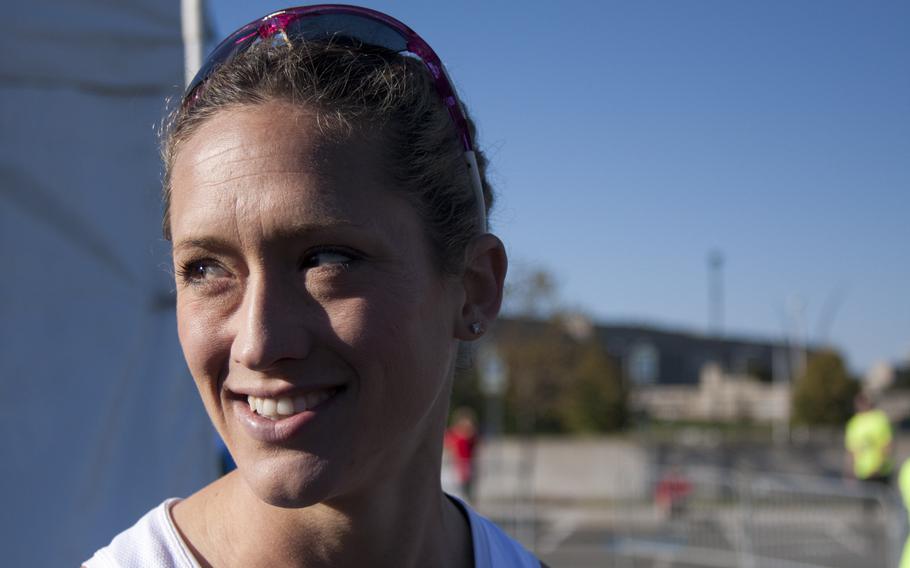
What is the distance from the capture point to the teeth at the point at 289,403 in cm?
130

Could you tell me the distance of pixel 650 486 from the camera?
15.3 meters

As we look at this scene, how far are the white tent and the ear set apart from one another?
75 centimetres

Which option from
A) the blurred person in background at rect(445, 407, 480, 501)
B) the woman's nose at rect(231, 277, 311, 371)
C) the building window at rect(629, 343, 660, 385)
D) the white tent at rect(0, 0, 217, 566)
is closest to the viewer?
the woman's nose at rect(231, 277, 311, 371)

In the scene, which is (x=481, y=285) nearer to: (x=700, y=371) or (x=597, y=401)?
(x=597, y=401)

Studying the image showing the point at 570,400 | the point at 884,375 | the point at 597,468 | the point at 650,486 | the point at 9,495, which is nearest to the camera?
the point at 9,495

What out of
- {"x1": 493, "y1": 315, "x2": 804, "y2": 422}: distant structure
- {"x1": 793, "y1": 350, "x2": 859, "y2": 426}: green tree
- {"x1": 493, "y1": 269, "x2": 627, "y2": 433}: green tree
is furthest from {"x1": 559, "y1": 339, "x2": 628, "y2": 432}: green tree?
{"x1": 793, "y1": 350, "x2": 859, "y2": 426}: green tree

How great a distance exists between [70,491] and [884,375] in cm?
5112

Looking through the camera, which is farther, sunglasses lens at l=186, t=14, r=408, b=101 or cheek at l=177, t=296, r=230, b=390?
sunglasses lens at l=186, t=14, r=408, b=101

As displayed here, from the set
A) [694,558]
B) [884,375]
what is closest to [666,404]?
[884,375]

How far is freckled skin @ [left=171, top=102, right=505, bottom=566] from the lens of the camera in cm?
128

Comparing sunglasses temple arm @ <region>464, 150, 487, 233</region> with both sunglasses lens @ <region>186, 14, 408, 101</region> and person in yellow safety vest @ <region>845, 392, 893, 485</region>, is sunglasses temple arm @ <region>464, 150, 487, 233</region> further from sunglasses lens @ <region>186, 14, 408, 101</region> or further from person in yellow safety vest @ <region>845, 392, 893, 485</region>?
person in yellow safety vest @ <region>845, 392, 893, 485</region>

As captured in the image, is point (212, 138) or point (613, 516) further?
point (613, 516)

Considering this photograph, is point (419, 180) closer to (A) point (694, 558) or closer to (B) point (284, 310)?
(B) point (284, 310)

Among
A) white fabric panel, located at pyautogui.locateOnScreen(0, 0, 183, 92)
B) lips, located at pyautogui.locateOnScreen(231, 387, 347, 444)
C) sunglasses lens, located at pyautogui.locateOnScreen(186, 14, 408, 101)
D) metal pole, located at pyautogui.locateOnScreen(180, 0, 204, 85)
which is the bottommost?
lips, located at pyautogui.locateOnScreen(231, 387, 347, 444)
